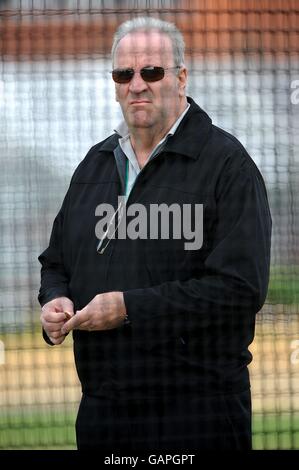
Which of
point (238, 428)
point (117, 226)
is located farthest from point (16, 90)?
point (238, 428)

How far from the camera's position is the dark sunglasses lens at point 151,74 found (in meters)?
2.12

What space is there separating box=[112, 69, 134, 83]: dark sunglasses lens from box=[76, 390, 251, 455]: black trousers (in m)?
0.78

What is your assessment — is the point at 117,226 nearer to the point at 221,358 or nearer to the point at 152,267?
the point at 152,267

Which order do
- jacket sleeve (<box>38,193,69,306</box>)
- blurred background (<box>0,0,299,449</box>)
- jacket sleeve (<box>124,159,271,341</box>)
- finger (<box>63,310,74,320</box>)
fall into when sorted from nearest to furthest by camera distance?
1. jacket sleeve (<box>124,159,271,341</box>)
2. finger (<box>63,310,74,320</box>)
3. jacket sleeve (<box>38,193,69,306</box>)
4. blurred background (<box>0,0,299,449</box>)

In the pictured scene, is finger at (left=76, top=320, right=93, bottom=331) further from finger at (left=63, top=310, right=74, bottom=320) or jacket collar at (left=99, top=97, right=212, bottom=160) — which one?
jacket collar at (left=99, top=97, right=212, bottom=160)

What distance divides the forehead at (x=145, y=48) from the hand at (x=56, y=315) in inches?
23.8

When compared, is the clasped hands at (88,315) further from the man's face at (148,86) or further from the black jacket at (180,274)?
the man's face at (148,86)

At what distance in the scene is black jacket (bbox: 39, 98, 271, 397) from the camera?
2.01 meters

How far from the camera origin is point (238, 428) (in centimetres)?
216

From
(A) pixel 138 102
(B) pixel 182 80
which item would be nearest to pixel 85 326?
(A) pixel 138 102

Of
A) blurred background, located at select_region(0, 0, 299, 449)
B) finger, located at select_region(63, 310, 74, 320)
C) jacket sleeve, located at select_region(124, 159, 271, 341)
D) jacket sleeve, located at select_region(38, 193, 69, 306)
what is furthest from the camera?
blurred background, located at select_region(0, 0, 299, 449)

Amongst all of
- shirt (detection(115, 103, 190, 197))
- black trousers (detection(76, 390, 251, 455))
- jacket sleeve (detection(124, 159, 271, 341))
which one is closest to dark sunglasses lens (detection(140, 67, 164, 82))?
shirt (detection(115, 103, 190, 197))

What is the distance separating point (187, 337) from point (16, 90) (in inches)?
37.5

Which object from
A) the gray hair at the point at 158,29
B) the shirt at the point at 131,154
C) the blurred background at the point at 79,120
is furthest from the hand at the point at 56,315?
the gray hair at the point at 158,29
